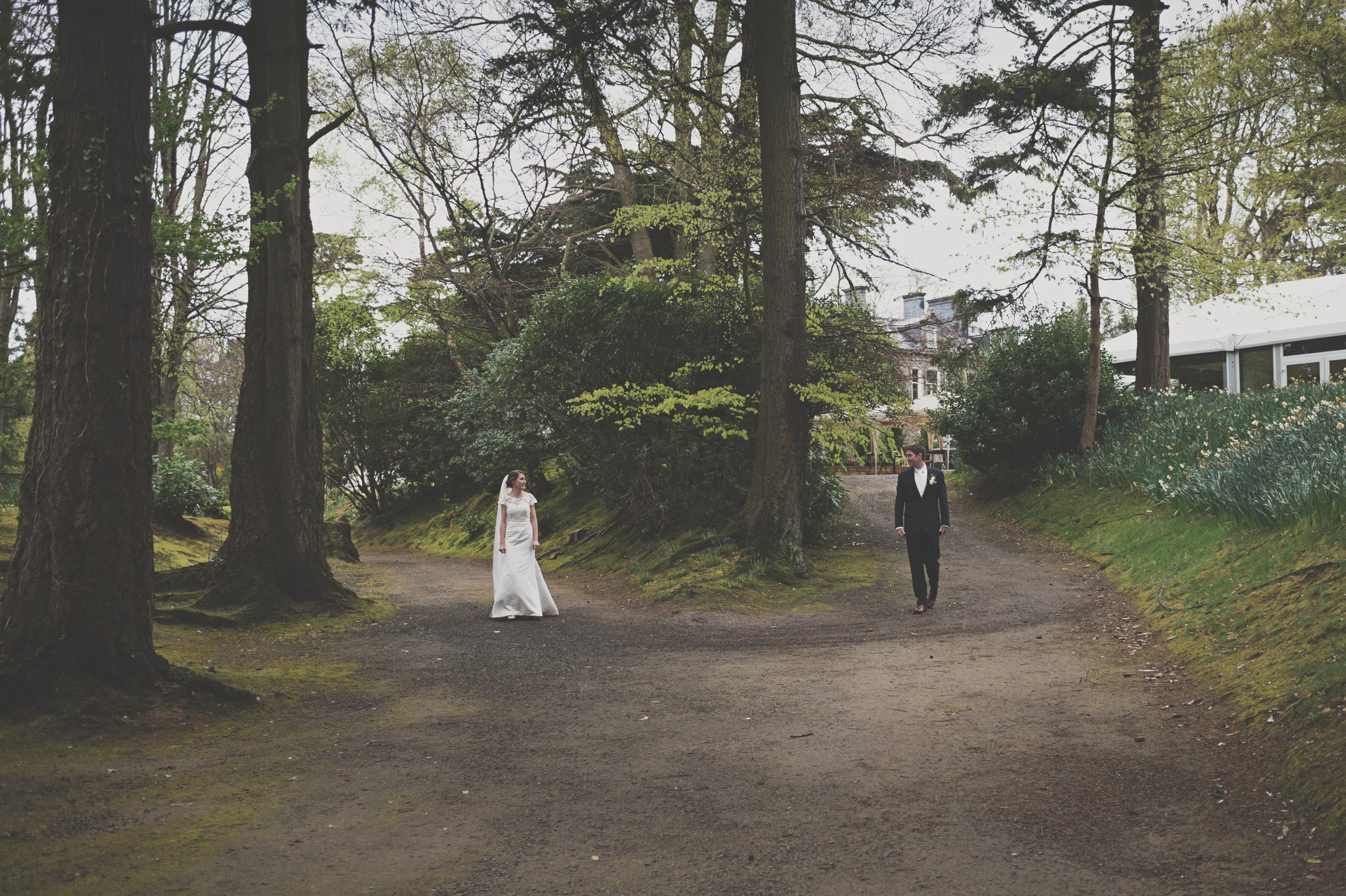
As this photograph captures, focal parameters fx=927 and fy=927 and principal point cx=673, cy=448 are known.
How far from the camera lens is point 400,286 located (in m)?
20.8

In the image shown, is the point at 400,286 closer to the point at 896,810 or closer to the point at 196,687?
the point at 196,687

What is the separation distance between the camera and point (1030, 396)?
56.3ft

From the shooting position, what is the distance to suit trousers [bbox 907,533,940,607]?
9875 millimetres

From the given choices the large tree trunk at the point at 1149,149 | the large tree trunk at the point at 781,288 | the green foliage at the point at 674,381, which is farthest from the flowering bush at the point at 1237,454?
the large tree trunk at the point at 781,288

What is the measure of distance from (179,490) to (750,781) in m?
16.3

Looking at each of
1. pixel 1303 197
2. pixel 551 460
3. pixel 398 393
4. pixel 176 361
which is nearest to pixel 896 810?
pixel 176 361

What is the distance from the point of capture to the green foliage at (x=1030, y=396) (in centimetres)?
1708

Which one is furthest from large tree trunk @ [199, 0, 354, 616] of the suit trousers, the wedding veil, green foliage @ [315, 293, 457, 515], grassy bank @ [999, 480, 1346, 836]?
green foliage @ [315, 293, 457, 515]

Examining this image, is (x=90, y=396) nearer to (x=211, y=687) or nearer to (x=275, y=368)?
(x=211, y=687)

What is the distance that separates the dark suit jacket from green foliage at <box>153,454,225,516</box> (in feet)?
42.7

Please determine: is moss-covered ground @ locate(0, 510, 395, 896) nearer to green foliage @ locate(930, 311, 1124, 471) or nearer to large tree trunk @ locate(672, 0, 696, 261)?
large tree trunk @ locate(672, 0, 696, 261)

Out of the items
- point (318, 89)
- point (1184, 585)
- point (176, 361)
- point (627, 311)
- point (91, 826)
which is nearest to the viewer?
point (91, 826)

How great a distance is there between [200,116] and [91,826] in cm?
629

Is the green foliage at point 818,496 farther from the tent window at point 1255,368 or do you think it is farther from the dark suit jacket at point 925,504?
the tent window at point 1255,368
